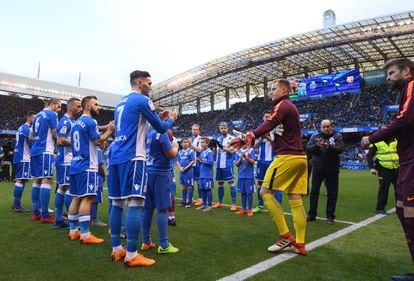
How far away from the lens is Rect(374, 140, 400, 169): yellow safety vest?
301 inches

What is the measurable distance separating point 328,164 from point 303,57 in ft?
108

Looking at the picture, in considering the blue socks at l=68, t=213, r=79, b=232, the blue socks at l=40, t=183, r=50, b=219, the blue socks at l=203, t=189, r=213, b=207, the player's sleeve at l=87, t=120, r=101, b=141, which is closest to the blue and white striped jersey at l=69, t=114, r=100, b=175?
the player's sleeve at l=87, t=120, r=101, b=141

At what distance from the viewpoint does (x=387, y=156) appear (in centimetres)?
768

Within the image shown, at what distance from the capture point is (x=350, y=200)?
→ 388 inches

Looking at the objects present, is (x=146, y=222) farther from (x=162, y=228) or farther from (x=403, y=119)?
(x=403, y=119)

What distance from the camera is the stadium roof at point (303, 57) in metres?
30.2

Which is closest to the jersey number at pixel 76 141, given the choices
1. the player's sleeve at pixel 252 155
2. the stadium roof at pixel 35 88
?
the player's sleeve at pixel 252 155

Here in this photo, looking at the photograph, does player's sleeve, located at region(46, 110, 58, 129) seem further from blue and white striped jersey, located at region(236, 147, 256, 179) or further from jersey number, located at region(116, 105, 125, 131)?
blue and white striped jersey, located at region(236, 147, 256, 179)

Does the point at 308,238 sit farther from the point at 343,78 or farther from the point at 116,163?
the point at 343,78

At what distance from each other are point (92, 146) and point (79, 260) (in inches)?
66.9

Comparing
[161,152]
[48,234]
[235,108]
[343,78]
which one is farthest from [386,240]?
[235,108]

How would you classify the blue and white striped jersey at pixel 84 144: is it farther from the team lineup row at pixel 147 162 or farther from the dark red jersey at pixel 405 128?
the dark red jersey at pixel 405 128

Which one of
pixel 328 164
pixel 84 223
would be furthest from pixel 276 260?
pixel 328 164

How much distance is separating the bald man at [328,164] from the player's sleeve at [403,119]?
331 centimetres
